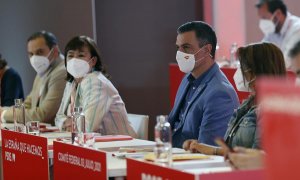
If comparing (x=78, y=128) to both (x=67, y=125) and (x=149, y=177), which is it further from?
(x=149, y=177)

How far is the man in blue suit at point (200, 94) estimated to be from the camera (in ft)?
14.5

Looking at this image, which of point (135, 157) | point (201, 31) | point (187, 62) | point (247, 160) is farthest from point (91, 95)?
point (247, 160)

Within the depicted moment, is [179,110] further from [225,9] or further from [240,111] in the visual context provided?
[225,9]

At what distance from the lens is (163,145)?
3246 millimetres

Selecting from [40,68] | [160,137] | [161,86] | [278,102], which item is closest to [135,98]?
[161,86]

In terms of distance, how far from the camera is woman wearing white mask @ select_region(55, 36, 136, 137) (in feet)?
17.1

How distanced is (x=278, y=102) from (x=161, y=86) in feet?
24.7

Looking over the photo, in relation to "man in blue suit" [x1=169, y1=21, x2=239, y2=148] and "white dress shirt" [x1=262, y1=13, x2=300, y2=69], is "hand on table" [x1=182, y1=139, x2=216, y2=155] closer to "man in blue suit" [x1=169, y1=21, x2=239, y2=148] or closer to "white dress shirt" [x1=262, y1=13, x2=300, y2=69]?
"man in blue suit" [x1=169, y1=21, x2=239, y2=148]

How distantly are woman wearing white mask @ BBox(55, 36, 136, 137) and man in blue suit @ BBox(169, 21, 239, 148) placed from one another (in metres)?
0.59

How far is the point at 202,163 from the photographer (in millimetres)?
3186

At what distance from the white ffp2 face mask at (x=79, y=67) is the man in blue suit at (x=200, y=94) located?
96 cm

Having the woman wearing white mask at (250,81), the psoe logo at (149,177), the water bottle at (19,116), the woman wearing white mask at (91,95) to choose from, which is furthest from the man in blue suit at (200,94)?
the psoe logo at (149,177)

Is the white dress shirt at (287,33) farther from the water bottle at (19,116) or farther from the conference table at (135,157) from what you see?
the conference table at (135,157)

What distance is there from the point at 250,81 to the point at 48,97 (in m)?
2.88
